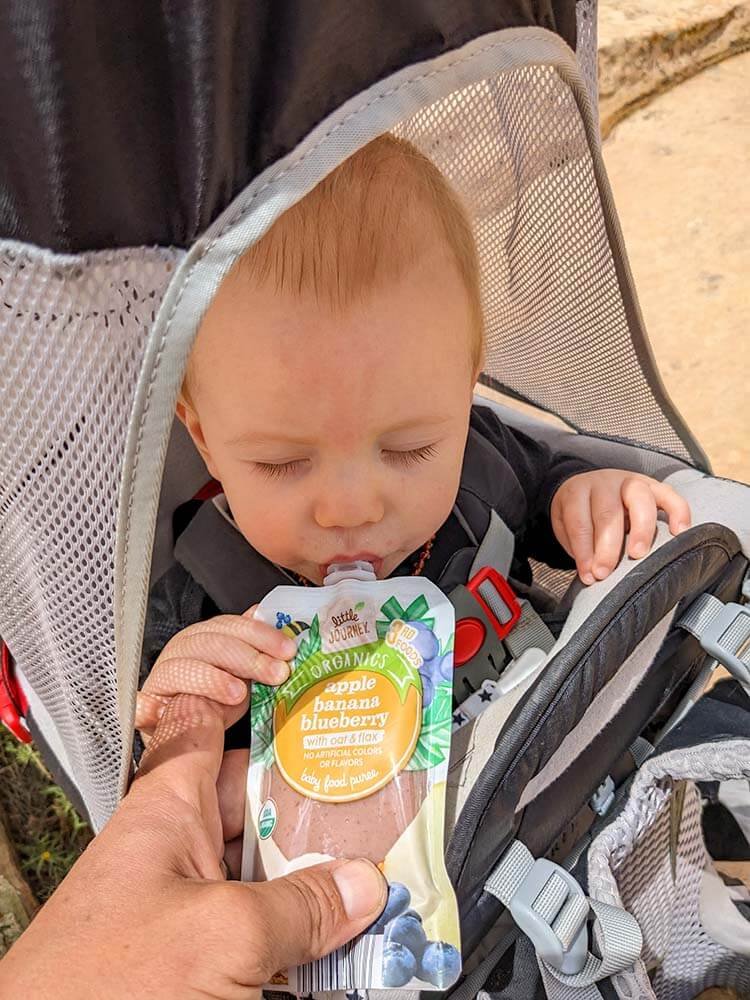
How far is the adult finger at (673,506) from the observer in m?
0.95

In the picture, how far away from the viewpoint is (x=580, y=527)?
40.2 inches

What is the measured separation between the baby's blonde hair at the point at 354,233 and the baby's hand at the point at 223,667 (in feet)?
0.70

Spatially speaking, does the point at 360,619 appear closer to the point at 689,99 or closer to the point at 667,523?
the point at 667,523

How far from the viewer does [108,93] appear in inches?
19.8

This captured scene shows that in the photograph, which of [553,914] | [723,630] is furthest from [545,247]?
[553,914]

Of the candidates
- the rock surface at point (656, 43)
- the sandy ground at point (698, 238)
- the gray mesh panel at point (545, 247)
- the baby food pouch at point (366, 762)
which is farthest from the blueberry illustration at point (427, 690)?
the rock surface at point (656, 43)

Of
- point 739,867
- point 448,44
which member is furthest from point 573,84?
point 739,867

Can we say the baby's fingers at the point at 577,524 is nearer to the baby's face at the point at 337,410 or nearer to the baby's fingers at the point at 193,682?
the baby's face at the point at 337,410

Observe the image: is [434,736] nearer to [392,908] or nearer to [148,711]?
[392,908]

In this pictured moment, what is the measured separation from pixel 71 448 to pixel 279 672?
1.01ft

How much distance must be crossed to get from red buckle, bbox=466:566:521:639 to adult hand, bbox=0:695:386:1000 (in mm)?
297

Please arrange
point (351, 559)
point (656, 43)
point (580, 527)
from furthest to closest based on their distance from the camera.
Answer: point (656, 43) < point (580, 527) < point (351, 559)

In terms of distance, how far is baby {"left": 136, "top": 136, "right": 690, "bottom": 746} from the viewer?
0.77 m

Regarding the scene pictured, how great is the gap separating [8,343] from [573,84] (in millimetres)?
488
